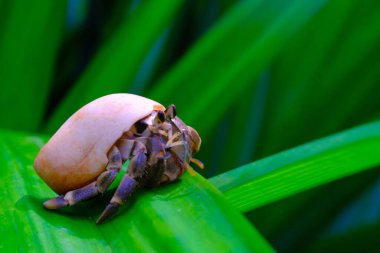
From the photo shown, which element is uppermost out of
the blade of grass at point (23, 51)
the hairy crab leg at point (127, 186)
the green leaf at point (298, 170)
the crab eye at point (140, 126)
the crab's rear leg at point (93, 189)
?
the green leaf at point (298, 170)

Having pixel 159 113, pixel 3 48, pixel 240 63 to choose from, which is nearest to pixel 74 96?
pixel 3 48

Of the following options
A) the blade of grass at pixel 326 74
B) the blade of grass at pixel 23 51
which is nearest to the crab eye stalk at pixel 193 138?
the blade of grass at pixel 326 74

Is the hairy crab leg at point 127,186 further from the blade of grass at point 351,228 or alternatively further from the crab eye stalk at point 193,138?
the blade of grass at point 351,228

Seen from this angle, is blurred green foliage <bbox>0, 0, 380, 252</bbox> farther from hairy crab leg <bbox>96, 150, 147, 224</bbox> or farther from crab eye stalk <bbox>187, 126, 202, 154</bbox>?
hairy crab leg <bbox>96, 150, 147, 224</bbox>

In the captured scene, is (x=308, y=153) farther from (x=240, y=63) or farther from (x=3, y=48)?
(x=3, y=48)

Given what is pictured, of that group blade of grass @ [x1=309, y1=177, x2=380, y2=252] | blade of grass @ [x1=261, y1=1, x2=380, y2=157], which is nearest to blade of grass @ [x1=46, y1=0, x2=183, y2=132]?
blade of grass @ [x1=261, y1=1, x2=380, y2=157]

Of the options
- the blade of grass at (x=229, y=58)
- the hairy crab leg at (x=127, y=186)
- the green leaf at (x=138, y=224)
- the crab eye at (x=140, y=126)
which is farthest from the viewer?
the blade of grass at (x=229, y=58)
